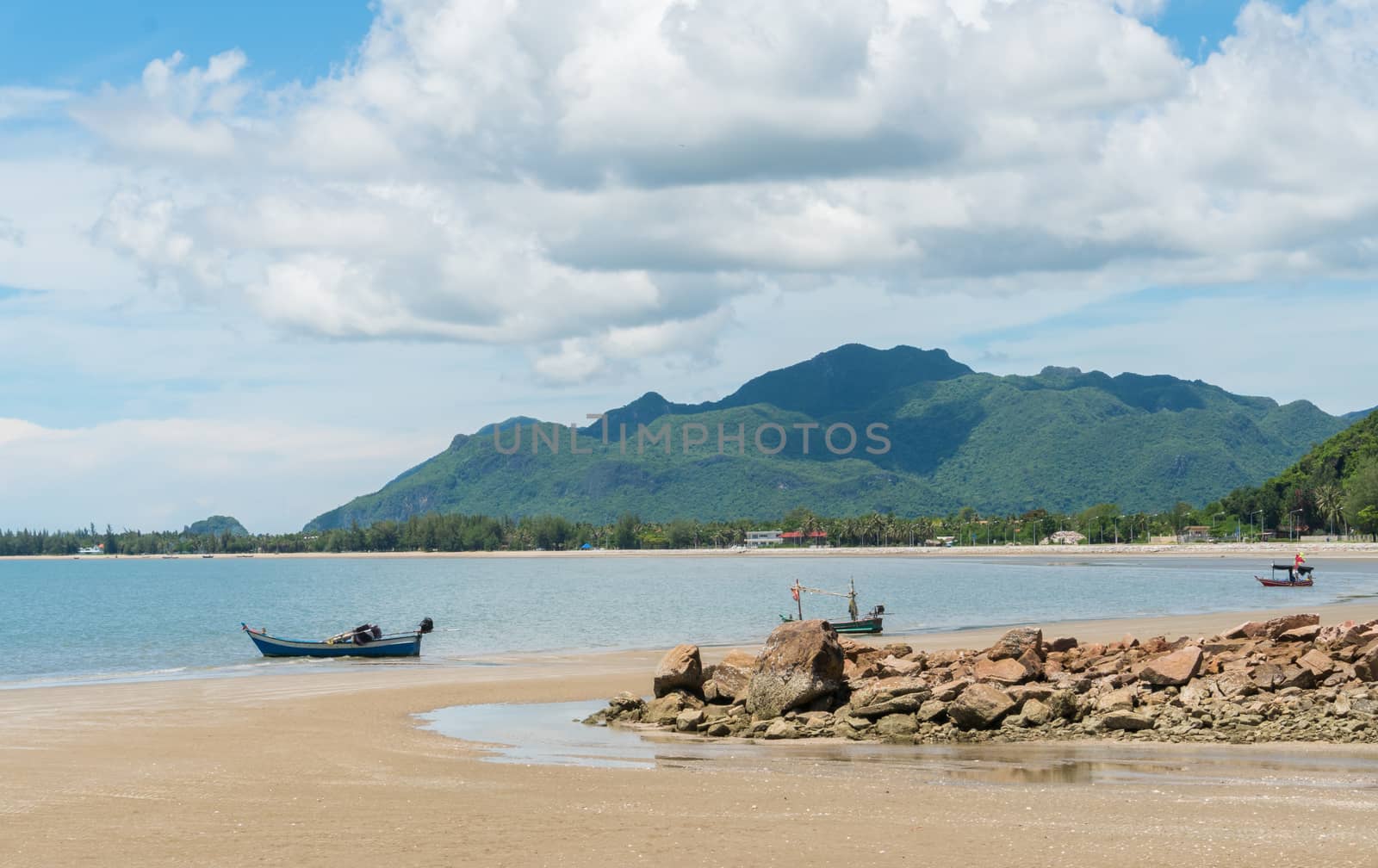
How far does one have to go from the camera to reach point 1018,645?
26719mm

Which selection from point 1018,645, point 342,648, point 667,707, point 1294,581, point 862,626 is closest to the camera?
point 667,707

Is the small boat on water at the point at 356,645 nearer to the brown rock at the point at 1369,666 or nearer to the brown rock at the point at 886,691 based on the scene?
the brown rock at the point at 886,691

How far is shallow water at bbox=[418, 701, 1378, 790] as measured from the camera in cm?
1662

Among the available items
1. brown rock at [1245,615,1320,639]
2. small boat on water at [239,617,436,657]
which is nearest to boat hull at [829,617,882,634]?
small boat on water at [239,617,436,657]

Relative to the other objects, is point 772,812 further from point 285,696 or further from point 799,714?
point 285,696

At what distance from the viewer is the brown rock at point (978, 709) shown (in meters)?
21.1

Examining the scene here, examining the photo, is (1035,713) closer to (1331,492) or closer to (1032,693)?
(1032,693)

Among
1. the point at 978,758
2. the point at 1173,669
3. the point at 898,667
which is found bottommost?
the point at 978,758

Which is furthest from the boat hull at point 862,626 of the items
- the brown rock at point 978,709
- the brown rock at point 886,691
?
the brown rock at point 978,709

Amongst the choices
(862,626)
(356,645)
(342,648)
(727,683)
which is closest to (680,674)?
(727,683)

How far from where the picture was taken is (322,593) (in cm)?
11881

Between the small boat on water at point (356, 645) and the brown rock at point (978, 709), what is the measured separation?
29206 millimetres

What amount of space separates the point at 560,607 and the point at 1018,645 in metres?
57.8

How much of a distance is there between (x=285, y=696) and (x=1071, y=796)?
22644 mm
